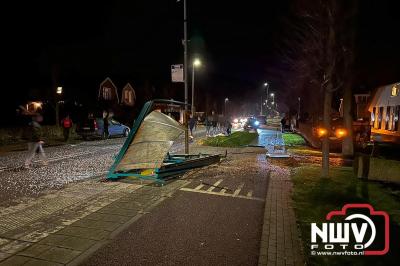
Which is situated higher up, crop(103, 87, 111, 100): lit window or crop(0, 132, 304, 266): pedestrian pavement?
crop(103, 87, 111, 100): lit window

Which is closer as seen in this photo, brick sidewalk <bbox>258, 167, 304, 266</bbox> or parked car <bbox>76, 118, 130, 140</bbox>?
brick sidewalk <bbox>258, 167, 304, 266</bbox>

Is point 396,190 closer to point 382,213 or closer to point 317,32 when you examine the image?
point 382,213

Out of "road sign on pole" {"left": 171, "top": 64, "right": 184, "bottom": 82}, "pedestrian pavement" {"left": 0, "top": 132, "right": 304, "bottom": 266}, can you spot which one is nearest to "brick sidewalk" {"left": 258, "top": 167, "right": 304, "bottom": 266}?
"pedestrian pavement" {"left": 0, "top": 132, "right": 304, "bottom": 266}

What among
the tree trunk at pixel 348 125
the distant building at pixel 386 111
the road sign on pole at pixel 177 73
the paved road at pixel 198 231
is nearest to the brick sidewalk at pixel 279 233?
the paved road at pixel 198 231

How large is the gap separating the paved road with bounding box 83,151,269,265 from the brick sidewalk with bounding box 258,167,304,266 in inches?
5.3

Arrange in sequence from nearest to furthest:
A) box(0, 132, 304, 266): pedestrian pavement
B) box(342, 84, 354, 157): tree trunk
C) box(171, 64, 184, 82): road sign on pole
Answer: box(0, 132, 304, 266): pedestrian pavement
box(171, 64, 184, 82): road sign on pole
box(342, 84, 354, 157): tree trunk

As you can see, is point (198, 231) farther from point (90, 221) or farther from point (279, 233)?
point (90, 221)

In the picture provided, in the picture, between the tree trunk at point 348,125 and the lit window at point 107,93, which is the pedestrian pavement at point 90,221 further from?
the lit window at point 107,93

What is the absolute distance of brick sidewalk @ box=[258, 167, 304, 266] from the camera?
16.1 feet

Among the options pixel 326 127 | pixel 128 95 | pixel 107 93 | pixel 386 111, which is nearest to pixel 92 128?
pixel 326 127

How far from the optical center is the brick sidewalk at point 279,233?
16.1 ft

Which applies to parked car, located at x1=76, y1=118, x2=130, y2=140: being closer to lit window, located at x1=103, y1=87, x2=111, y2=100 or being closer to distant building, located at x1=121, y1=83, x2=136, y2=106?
lit window, located at x1=103, y1=87, x2=111, y2=100

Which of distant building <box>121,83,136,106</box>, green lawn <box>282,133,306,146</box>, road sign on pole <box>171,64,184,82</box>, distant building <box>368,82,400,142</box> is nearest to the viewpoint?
road sign on pole <box>171,64,184,82</box>

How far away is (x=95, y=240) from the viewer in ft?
18.0
